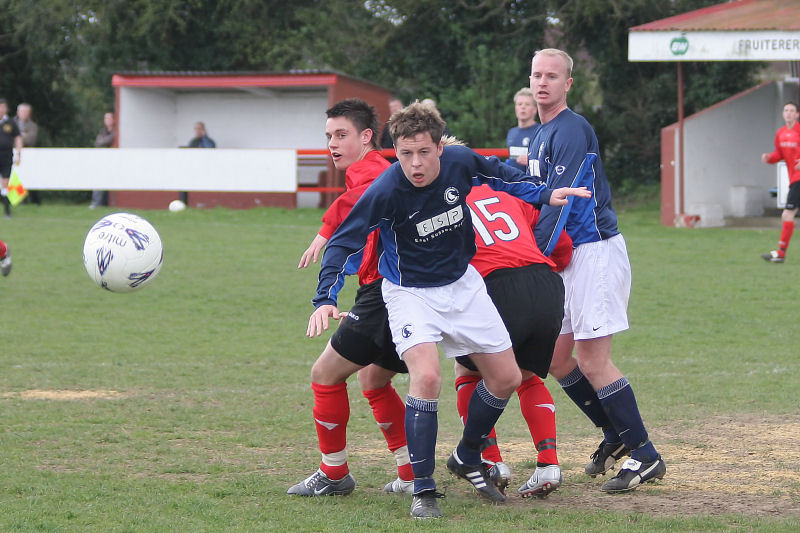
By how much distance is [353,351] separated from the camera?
189 inches

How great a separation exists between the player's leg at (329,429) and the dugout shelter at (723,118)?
50.2 ft

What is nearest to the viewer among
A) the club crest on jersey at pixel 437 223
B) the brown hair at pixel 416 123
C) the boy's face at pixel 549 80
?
the brown hair at pixel 416 123

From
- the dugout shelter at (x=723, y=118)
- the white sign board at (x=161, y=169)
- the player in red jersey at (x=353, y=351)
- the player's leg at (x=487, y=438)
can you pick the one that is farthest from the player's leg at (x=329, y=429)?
the white sign board at (x=161, y=169)

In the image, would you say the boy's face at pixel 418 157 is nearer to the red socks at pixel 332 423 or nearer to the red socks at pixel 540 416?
the red socks at pixel 332 423

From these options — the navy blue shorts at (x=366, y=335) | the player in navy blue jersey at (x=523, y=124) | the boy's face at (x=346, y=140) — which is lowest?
the navy blue shorts at (x=366, y=335)

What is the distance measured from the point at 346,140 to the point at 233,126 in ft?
69.9

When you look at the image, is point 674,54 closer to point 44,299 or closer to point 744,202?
point 744,202

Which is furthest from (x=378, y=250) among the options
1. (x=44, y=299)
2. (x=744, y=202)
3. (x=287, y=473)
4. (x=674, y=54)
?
(x=744, y=202)

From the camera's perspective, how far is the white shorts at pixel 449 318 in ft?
15.1

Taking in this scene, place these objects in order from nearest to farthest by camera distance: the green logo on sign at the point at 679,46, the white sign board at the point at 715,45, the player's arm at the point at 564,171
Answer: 1. the player's arm at the point at 564,171
2. the white sign board at the point at 715,45
3. the green logo on sign at the point at 679,46

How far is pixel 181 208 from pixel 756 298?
41.7ft

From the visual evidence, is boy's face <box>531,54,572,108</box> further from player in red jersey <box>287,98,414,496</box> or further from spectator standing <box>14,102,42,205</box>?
spectator standing <box>14,102,42,205</box>

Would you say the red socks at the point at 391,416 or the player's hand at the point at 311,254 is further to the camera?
the red socks at the point at 391,416

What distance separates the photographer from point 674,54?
19.4 metres
